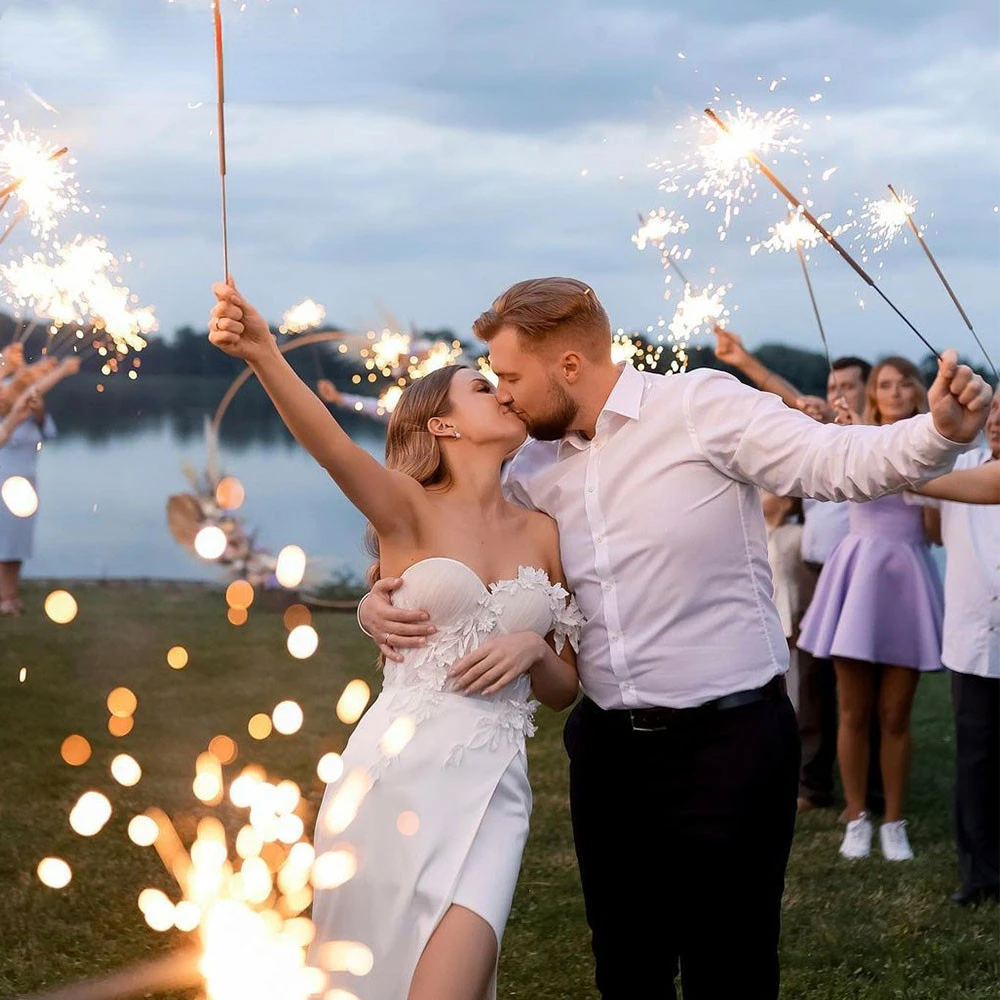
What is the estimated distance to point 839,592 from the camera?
19.1 ft

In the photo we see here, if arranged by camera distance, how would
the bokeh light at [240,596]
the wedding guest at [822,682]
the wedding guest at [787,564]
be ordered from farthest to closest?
the bokeh light at [240,596] < the wedding guest at [787,564] < the wedding guest at [822,682]

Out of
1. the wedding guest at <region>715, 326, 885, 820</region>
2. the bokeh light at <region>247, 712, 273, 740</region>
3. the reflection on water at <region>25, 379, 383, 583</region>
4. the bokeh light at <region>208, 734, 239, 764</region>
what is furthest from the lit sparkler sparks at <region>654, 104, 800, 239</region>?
the reflection on water at <region>25, 379, 383, 583</region>

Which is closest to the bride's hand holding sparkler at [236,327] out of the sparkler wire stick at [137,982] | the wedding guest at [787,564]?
the sparkler wire stick at [137,982]

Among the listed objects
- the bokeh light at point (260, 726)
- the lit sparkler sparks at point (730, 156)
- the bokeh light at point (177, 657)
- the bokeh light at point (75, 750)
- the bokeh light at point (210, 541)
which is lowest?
the bokeh light at point (260, 726)

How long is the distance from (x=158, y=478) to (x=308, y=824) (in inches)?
243

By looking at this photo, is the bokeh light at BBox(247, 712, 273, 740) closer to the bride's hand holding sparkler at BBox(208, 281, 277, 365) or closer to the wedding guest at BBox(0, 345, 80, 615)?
the wedding guest at BBox(0, 345, 80, 615)

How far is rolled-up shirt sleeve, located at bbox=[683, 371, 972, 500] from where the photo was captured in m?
2.59

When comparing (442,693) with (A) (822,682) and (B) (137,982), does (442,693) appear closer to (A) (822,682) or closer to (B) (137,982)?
(B) (137,982)

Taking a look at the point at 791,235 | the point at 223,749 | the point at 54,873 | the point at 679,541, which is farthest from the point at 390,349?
the point at 679,541

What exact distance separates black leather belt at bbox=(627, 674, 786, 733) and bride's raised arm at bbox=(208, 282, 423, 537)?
64 cm

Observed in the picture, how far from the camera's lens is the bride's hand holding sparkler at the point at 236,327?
2568 mm

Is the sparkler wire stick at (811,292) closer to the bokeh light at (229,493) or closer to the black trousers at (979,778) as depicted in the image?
the black trousers at (979,778)

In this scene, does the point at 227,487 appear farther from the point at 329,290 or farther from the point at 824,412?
the point at 824,412

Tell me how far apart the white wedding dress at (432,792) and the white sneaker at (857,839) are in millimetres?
3008
